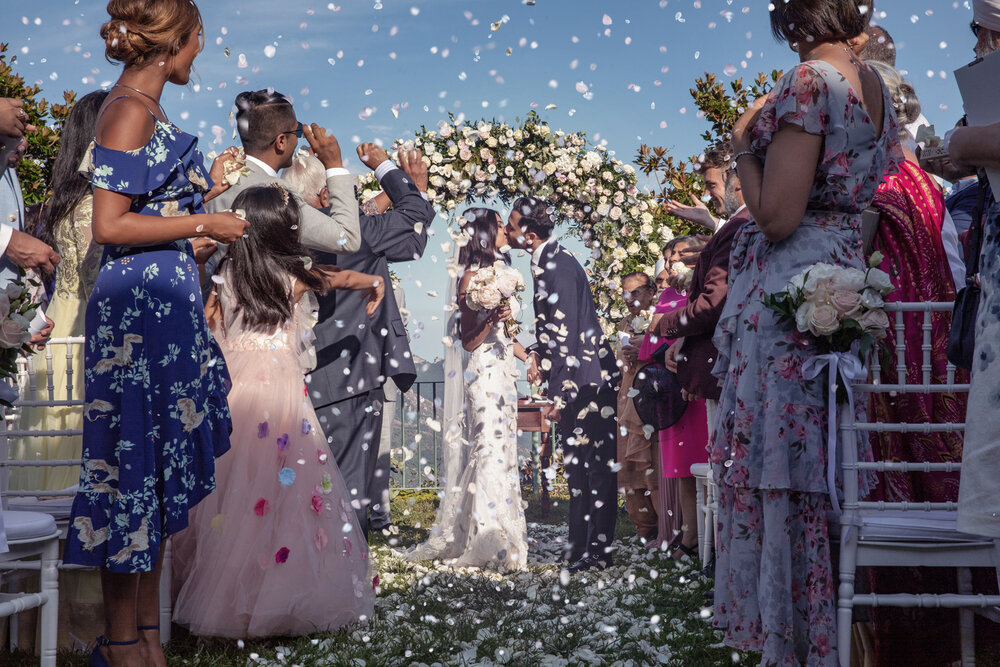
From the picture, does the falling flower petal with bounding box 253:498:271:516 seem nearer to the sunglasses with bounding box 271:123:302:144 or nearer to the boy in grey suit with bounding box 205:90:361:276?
the boy in grey suit with bounding box 205:90:361:276

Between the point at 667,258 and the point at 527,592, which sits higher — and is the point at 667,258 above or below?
above

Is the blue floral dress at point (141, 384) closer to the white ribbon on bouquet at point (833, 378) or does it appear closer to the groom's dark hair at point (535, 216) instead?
the white ribbon on bouquet at point (833, 378)

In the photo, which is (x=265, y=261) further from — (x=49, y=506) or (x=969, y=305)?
(x=969, y=305)

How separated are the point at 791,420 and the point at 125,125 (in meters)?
2.14

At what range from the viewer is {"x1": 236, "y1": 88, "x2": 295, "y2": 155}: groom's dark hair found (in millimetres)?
4117

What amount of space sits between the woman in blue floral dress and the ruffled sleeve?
163 centimetres

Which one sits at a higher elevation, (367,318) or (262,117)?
(262,117)

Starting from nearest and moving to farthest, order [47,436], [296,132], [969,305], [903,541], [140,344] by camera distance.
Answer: [969,305]
[903,541]
[140,344]
[47,436]
[296,132]

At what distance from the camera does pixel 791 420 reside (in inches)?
100

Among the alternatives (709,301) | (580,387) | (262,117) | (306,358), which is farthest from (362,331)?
(709,301)

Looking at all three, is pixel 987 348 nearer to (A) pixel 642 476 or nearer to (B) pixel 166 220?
(B) pixel 166 220

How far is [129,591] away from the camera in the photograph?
2600 mm

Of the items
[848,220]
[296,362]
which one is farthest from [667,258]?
[848,220]

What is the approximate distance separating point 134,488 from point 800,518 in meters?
1.95
